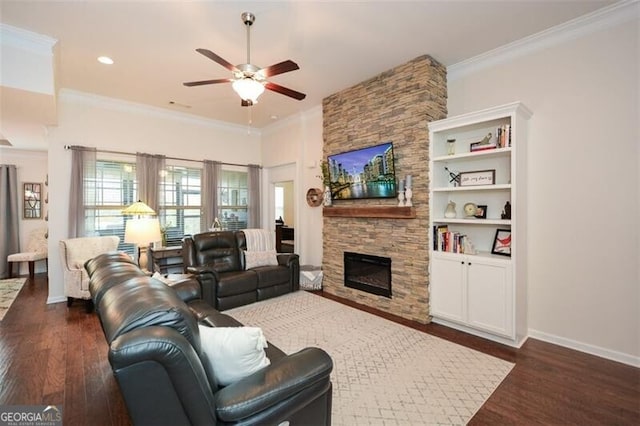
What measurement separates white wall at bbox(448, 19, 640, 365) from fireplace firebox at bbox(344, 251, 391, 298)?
5.26 feet

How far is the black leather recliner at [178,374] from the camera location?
0.97 meters

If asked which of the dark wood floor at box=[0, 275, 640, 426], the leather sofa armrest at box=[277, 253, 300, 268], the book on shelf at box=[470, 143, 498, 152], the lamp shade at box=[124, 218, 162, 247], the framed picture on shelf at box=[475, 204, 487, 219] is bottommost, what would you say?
the dark wood floor at box=[0, 275, 640, 426]

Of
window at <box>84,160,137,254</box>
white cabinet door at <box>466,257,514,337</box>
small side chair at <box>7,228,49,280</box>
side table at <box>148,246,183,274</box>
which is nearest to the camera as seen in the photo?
white cabinet door at <box>466,257,514,337</box>

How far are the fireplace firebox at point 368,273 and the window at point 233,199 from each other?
2.85 metres

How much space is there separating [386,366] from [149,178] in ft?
15.5

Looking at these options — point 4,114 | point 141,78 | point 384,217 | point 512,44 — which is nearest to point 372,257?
point 384,217

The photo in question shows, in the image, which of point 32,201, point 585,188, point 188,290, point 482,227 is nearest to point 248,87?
point 188,290

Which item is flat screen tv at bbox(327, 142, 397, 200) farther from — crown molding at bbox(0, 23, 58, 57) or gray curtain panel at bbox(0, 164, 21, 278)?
gray curtain panel at bbox(0, 164, 21, 278)

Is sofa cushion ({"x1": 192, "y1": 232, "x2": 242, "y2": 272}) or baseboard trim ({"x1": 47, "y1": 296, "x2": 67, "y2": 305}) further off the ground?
sofa cushion ({"x1": 192, "y1": 232, "x2": 242, "y2": 272})

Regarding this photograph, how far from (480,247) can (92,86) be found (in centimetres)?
Answer: 573

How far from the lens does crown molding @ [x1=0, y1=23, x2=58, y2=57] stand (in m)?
2.88

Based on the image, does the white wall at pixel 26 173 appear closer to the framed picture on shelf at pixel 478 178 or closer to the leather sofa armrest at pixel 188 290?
the leather sofa armrest at pixel 188 290

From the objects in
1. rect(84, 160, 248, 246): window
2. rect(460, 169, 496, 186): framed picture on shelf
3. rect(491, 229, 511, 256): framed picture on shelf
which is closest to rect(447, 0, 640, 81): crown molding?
rect(460, 169, 496, 186): framed picture on shelf

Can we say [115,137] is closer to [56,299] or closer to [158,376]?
[56,299]
